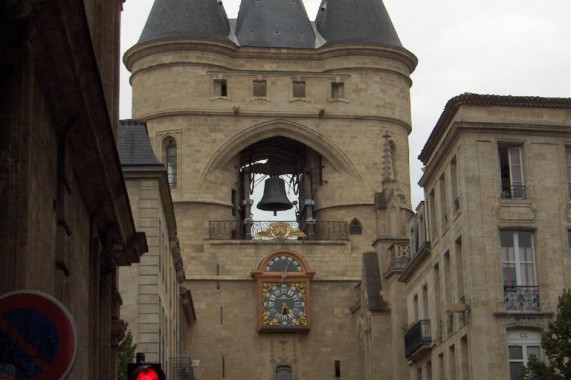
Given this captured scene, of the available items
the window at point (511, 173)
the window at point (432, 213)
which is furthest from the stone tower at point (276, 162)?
the window at point (511, 173)

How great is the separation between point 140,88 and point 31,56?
Result: 163 ft

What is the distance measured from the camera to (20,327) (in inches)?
281

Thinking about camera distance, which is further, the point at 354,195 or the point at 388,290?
the point at 354,195

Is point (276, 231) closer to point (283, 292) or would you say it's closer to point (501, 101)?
point (283, 292)

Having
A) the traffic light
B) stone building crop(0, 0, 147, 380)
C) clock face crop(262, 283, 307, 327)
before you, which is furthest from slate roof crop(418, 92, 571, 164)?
clock face crop(262, 283, 307, 327)

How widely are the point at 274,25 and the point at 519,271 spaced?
109ft

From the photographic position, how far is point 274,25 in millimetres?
63250

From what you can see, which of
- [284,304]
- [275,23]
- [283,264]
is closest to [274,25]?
[275,23]

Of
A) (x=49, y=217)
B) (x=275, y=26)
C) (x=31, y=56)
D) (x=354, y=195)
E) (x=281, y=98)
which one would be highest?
(x=275, y=26)

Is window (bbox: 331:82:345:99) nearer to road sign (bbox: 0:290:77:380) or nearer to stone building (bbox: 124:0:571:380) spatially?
stone building (bbox: 124:0:571:380)

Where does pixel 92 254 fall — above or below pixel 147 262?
below

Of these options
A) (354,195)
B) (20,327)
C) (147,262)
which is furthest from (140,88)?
(20,327)

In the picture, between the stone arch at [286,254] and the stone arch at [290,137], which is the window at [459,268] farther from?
the stone arch at [290,137]

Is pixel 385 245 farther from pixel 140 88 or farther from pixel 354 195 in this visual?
pixel 140 88
